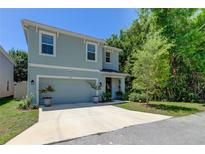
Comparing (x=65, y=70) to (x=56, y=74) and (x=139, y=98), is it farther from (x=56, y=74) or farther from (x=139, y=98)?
(x=139, y=98)

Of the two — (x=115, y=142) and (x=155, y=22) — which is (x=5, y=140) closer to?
(x=115, y=142)

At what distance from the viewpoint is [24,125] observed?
265 inches

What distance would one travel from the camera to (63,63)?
13227mm

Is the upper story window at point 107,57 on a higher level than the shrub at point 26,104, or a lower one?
higher

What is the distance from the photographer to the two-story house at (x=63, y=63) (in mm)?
11672

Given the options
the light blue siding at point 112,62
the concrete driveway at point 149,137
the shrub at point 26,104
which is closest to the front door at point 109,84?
the light blue siding at point 112,62

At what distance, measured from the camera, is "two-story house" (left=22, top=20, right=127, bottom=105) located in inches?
460

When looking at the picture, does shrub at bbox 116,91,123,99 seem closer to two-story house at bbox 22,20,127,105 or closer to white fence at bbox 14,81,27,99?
two-story house at bbox 22,20,127,105

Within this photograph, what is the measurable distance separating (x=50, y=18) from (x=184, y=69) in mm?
16033

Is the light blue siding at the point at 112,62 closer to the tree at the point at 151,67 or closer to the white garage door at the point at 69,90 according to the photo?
the white garage door at the point at 69,90

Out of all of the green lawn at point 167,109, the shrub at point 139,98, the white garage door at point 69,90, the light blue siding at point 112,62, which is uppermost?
the light blue siding at point 112,62

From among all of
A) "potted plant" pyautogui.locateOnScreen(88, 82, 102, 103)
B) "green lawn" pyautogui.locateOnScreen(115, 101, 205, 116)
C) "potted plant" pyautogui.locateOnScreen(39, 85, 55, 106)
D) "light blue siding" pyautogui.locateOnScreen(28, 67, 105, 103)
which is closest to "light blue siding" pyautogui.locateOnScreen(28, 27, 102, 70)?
"light blue siding" pyautogui.locateOnScreen(28, 67, 105, 103)

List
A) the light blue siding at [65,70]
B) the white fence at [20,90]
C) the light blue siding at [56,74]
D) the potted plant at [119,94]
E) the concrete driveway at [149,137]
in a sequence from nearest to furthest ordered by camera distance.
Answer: the concrete driveway at [149,137] < the light blue siding at [56,74] < the light blue siding at [65,70] < the potted plant at [119,94] < the white fence at [20,90]
